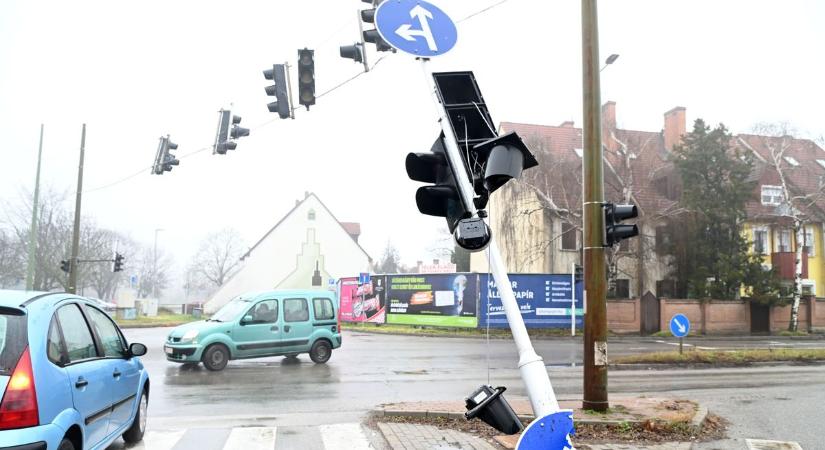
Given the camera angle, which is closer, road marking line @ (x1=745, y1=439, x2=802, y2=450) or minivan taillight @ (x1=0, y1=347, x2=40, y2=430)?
minivan taillight @ (x1=0, y1=347, x2=40, y2=430)

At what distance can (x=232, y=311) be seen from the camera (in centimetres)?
1528

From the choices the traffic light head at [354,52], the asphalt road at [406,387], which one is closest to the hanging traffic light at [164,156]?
the asphalt road at [406,387]

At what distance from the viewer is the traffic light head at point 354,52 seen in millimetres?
10219

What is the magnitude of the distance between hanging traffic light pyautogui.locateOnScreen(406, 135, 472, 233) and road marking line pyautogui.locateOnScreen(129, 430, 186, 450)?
15.2 ft

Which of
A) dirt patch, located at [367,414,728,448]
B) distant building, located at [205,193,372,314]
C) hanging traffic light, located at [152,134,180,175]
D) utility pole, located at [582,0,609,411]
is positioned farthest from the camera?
distant building, located at [205,193,372,314]

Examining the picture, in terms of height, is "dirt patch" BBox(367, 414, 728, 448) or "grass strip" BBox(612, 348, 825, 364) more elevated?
"dirt patch" BBox(367, 414, 728, 448)

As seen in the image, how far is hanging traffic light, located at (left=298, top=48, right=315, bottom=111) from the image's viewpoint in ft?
39.5

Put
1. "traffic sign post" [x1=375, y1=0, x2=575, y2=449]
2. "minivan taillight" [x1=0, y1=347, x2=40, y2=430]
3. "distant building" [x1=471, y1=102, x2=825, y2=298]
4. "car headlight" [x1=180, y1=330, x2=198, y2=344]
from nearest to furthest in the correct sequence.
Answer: "traffic sign post" [x1=375, y1=0, x2=575, y2=449], "minivan taillight" [x1=0, y1=347, x2=40, y2=430], "car headlight" [x1=180, y1=330, x2=198, y2=344], "distant building" [x1=471, y1=102, x2=825, y2=298]

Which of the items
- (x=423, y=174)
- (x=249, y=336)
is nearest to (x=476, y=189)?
(x=423, y=174)

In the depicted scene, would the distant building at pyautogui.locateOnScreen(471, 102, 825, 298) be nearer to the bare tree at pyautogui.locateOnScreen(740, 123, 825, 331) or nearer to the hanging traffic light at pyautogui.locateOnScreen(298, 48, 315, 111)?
the bare tree at pyautogui.locateOnScreen(740, 123, 825, 331)

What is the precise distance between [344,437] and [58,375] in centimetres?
387

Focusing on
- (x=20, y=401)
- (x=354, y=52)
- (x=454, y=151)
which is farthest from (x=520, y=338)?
(x=354, y=52)

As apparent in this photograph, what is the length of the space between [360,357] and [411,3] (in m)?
14.8

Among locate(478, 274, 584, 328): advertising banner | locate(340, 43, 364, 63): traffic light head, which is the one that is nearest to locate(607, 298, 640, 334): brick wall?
locate(478, 274, 584, 328): advertising banner
